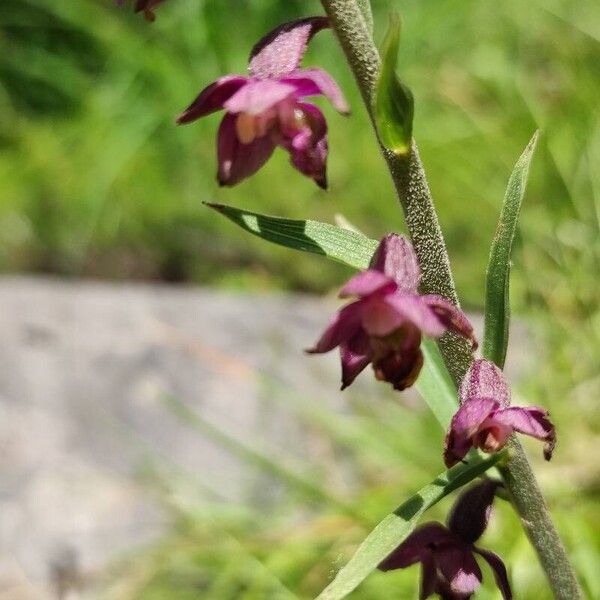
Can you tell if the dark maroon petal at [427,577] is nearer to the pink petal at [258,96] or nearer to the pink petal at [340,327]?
the pink petal at [340,327]

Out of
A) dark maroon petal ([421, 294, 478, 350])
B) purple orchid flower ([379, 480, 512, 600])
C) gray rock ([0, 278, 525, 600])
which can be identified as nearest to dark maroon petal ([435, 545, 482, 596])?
purple orchid flower ([379, 480, 512, 600])

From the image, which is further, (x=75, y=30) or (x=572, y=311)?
(x=75, y=30)

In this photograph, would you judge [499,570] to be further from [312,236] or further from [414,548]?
[312,236]

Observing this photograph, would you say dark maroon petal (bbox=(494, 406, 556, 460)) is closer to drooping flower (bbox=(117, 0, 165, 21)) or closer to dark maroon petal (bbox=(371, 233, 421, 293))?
dark maroon petal (bbox=(371, 233, 421, 293))

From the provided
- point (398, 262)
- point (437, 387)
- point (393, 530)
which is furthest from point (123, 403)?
point (398, 262)

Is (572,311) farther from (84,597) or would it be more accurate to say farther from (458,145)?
(84,597)

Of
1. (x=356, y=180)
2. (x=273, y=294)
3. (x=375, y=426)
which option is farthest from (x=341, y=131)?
(x=375, y=426)
